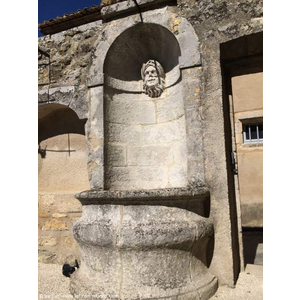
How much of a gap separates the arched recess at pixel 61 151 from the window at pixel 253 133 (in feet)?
13.8

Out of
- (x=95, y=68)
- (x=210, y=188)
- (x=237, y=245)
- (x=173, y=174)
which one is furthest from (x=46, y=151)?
(x=237, y=245)

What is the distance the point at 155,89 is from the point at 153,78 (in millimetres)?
126

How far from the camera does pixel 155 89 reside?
11.1ft

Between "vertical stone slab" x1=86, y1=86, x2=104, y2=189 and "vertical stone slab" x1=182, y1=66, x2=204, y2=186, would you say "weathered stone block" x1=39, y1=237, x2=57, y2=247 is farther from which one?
"vertical stone slab" x1=182, y1=66, x2=204, y2=186

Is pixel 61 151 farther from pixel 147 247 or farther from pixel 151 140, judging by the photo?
pixel 147 247

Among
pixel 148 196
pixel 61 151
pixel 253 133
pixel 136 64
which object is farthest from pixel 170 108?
pixel 253 133

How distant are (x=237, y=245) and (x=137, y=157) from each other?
1.40 m

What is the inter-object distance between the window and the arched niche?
394cm

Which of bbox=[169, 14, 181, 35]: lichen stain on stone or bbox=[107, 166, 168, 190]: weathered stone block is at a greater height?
bbox=[169, 14, 181, 35]: lichen stain on stone

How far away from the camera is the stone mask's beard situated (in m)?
3.37

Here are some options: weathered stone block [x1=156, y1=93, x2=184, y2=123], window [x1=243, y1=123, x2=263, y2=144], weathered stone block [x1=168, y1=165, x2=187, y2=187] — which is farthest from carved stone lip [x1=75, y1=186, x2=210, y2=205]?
window [x1=243, y1=123, x2=263, y2=144]

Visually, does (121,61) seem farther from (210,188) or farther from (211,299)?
(211,299)

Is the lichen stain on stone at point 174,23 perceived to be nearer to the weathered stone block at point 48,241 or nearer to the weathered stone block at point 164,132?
the weathered stone block at point 164,132

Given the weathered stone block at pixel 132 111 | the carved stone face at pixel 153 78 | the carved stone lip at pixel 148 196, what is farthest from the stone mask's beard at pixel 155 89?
the carved stone lip at pixel 148 196
